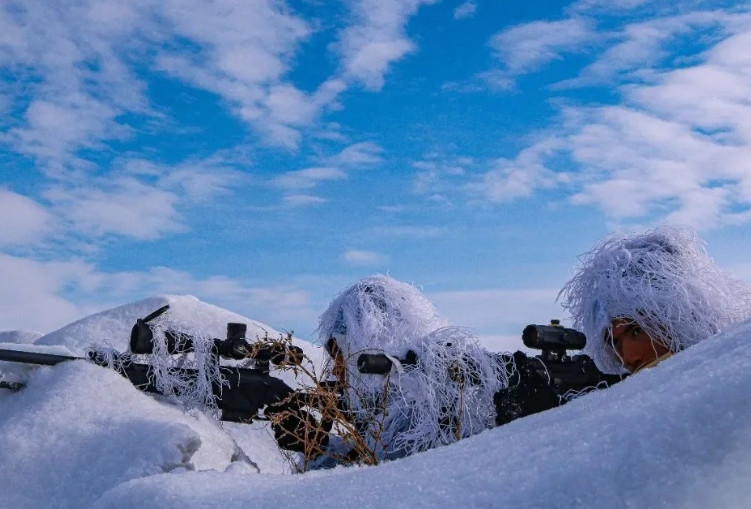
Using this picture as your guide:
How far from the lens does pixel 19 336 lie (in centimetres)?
827

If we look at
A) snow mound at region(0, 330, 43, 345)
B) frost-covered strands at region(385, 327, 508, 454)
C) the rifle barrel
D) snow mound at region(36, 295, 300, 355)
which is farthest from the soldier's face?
snow mound at region(0, 330, 43, 345)

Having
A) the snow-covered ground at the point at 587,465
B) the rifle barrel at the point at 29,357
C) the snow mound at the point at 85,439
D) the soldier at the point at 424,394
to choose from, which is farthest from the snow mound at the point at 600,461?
the rifle barrel at the point at 29,357

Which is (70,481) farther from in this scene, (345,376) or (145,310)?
(145,310)

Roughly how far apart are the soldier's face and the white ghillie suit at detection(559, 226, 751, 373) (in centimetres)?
3

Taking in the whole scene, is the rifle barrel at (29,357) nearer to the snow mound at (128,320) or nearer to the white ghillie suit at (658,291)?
the white ghillie suit at (658,291)

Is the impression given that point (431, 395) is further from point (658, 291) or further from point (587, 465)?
point (587, 465)

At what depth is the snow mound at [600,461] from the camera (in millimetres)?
903

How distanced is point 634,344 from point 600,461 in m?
2.54

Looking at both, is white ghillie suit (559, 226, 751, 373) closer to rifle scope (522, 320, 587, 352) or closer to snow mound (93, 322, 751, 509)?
rifle scope (522, 320, 587, 352)

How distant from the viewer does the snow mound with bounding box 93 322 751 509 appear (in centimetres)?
90

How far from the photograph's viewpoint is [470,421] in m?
3.59

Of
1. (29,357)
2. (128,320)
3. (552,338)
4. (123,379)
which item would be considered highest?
(128,320)

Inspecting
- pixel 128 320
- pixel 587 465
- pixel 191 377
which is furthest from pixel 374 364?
pixel 128 320

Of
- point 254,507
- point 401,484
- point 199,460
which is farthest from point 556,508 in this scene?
point 199,460
